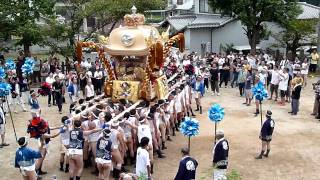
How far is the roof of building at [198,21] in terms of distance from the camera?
Result: 107 ft

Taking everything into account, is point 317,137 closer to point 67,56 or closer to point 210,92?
point 210,92

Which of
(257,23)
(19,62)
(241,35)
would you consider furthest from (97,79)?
(241,35)

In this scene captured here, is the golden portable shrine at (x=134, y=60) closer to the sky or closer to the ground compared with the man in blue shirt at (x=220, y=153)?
closer to the sky

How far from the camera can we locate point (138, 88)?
15352 mm

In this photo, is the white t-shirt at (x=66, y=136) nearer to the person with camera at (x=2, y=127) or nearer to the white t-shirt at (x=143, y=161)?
the white t-shirt at (x=143, y=161)

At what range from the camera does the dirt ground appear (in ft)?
37.9

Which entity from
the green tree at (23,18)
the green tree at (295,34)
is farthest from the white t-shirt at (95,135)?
the green tree at (295,34)

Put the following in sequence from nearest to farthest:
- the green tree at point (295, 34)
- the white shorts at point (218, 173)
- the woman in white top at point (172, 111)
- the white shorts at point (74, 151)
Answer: the white shorts at point (218, 173) < the white shorts at point (74, 151) < the woman in white top at point (172, 111) < the green tree at point (295, 34)

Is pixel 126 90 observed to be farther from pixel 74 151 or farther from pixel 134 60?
pixel 74 151

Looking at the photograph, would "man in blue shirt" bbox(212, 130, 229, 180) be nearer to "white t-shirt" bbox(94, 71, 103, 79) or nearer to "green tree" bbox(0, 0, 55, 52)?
"white t-shirt" bbox(94, 71, 103, 79)

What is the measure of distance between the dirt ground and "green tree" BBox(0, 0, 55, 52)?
531cm

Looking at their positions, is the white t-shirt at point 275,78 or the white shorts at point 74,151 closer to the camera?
the white shorts at point 74,151

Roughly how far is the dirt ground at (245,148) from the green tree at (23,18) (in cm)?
531

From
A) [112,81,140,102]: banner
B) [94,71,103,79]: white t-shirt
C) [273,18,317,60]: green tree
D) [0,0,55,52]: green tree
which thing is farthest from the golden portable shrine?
[273,18,317,60]: green tree
